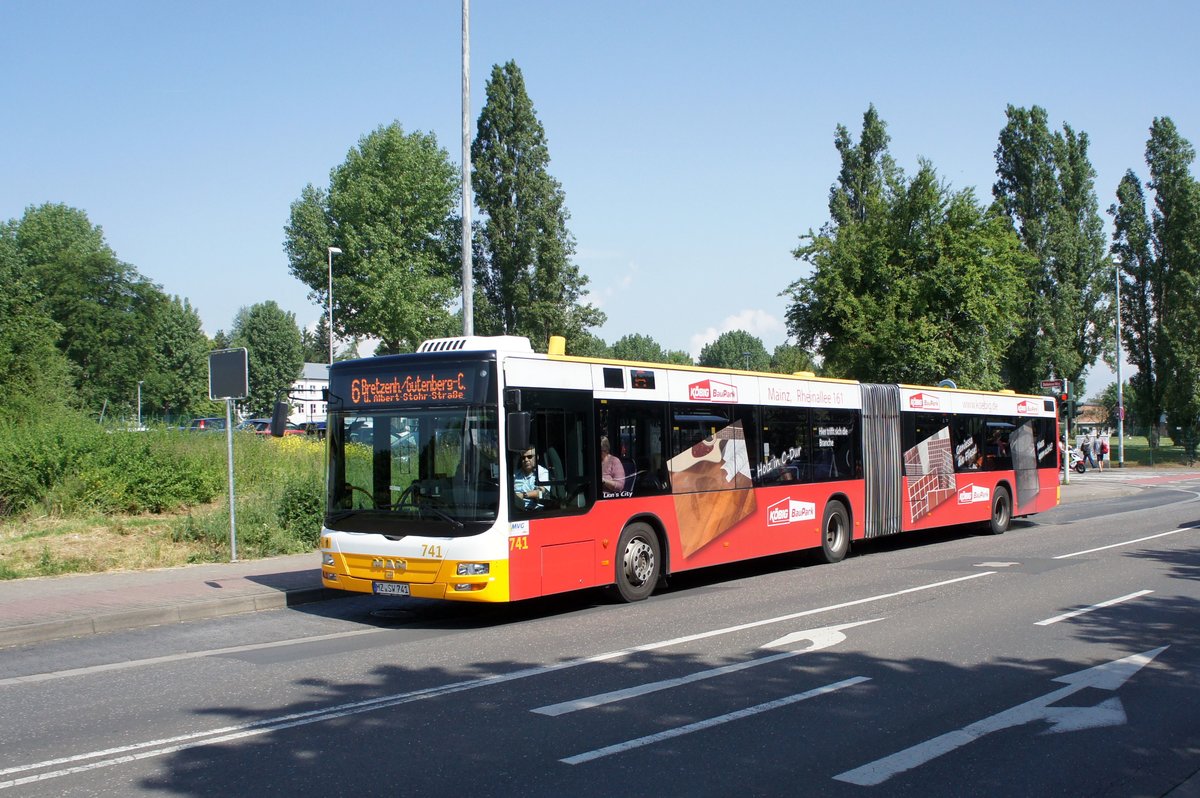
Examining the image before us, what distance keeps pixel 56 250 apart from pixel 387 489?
258 ft

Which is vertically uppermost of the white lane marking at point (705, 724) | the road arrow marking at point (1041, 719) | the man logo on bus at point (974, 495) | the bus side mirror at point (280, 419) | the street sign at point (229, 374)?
the street sign at point (229, 374)

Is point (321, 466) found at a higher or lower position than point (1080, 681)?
higher

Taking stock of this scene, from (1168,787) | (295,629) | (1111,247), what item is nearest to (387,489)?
(295,629)

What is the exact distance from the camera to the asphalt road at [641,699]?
547 cm

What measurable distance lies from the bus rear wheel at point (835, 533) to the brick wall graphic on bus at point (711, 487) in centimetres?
237

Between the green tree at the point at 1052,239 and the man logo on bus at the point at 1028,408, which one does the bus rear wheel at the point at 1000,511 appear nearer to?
the man logo on bus at the point at 1028,408

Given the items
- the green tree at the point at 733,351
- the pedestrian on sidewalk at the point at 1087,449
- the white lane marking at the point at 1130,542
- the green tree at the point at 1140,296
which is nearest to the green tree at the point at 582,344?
the pedestrian on sidewalk at the point at 1087,449

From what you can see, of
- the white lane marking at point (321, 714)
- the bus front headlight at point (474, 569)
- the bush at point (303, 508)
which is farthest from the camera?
the bush at point (303, 508)

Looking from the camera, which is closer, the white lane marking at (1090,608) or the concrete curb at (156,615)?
the concrete curb at (156,615)

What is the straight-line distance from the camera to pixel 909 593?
1238 cm

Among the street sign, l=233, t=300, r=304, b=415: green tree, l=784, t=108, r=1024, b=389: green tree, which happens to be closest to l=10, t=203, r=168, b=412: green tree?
l=233, t=300, r=304, b=415: green tree

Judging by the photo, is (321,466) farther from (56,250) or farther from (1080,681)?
(56,250)

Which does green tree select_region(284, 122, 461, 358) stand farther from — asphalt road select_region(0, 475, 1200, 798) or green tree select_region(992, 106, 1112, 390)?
asphalt road select_region(0, 475, 1200, 798)

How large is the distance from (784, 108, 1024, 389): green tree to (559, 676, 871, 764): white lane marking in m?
24.7
